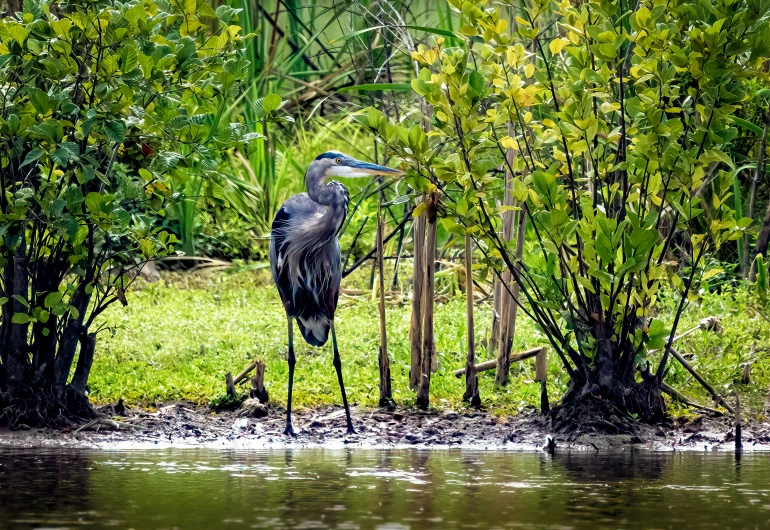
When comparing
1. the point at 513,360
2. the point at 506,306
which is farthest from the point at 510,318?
the point at 513,360

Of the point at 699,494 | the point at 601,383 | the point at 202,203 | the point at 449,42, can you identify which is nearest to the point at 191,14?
the point at 449,42

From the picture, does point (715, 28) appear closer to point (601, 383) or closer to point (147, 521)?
point (601, 383)

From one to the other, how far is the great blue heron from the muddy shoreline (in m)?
0.33

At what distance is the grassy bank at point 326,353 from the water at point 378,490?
1.57 m

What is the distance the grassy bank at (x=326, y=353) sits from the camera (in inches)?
354

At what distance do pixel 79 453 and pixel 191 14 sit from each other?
261cm

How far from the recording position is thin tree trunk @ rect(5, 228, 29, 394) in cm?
778

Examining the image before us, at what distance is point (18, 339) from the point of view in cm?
789

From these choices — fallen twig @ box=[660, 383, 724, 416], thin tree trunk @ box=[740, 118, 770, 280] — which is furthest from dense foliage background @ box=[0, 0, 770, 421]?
thin tree trunk @ box=[740, 118, 770, 280]

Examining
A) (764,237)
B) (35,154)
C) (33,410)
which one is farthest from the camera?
(764,237)

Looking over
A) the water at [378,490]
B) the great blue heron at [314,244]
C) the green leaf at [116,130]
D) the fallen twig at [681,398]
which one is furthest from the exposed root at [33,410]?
the fallen twig at [681,398]

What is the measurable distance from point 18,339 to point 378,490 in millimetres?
3087

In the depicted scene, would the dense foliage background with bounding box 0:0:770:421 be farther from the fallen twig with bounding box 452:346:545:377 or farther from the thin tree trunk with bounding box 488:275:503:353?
the thin tree trunk with bounding box 488:275:503:353

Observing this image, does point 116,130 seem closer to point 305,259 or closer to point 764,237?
point 305,259
